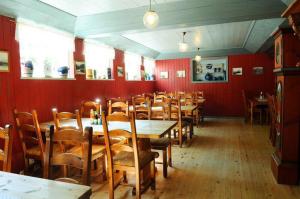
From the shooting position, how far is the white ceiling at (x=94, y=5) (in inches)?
137

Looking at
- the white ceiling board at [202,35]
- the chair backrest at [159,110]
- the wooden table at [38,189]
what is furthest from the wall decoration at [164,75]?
the wooden table at [38,189]

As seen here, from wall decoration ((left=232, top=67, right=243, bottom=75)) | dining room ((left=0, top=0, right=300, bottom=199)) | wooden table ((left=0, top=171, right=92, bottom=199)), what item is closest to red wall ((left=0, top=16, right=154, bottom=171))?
dining room ((left=0, top=0, right=300, bottom=199))

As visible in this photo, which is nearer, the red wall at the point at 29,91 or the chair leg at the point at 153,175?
the chair leg at the point at 153,175

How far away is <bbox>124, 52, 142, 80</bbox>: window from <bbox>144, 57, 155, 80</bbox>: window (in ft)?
2.11

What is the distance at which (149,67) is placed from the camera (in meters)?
8.96

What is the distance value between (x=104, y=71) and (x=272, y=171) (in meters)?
4.14

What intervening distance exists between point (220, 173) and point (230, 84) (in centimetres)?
551

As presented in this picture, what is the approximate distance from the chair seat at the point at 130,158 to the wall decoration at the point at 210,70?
250 inches

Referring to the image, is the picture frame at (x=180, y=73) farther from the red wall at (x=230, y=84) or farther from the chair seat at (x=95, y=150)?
the chair seat at (x=95, y=150)

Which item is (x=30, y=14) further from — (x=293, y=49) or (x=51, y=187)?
(x=293, y=49)

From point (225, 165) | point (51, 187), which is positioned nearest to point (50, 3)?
point (51, 187)

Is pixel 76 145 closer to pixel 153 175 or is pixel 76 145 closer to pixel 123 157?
pixel 123 157

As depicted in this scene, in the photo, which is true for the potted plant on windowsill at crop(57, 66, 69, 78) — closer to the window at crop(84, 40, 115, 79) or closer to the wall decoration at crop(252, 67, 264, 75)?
the window at crop(84, 40, 115, 79)

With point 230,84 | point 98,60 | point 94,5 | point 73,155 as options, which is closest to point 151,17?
point 94,5
